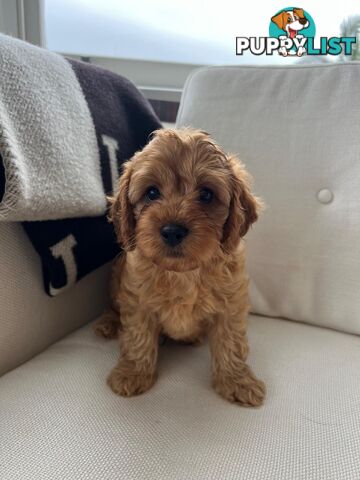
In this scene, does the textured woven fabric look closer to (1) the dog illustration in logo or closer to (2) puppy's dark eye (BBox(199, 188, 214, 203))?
(2) puppy's dark eye (BBox(199, 188, 214, 203))

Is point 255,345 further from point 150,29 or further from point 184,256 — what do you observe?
point 150,29

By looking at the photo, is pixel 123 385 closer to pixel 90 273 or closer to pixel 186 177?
pixel 90 273

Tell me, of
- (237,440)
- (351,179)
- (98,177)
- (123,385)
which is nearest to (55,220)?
(98,177)

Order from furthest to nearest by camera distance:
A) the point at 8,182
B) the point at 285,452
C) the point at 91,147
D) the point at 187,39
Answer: the point at 187,39 < the point at 91,147 < the point at 8,182 < the point at 285,452

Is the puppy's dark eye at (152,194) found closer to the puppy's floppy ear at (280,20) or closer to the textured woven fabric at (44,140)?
the textured woven fabric at (44,140)

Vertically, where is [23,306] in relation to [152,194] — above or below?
below

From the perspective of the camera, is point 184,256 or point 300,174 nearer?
point 184,256

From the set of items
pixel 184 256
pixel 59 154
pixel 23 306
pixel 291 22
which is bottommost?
pixel 23 306

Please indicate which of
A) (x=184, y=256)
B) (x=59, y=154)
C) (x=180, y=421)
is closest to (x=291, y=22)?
(x=59, y=154)
